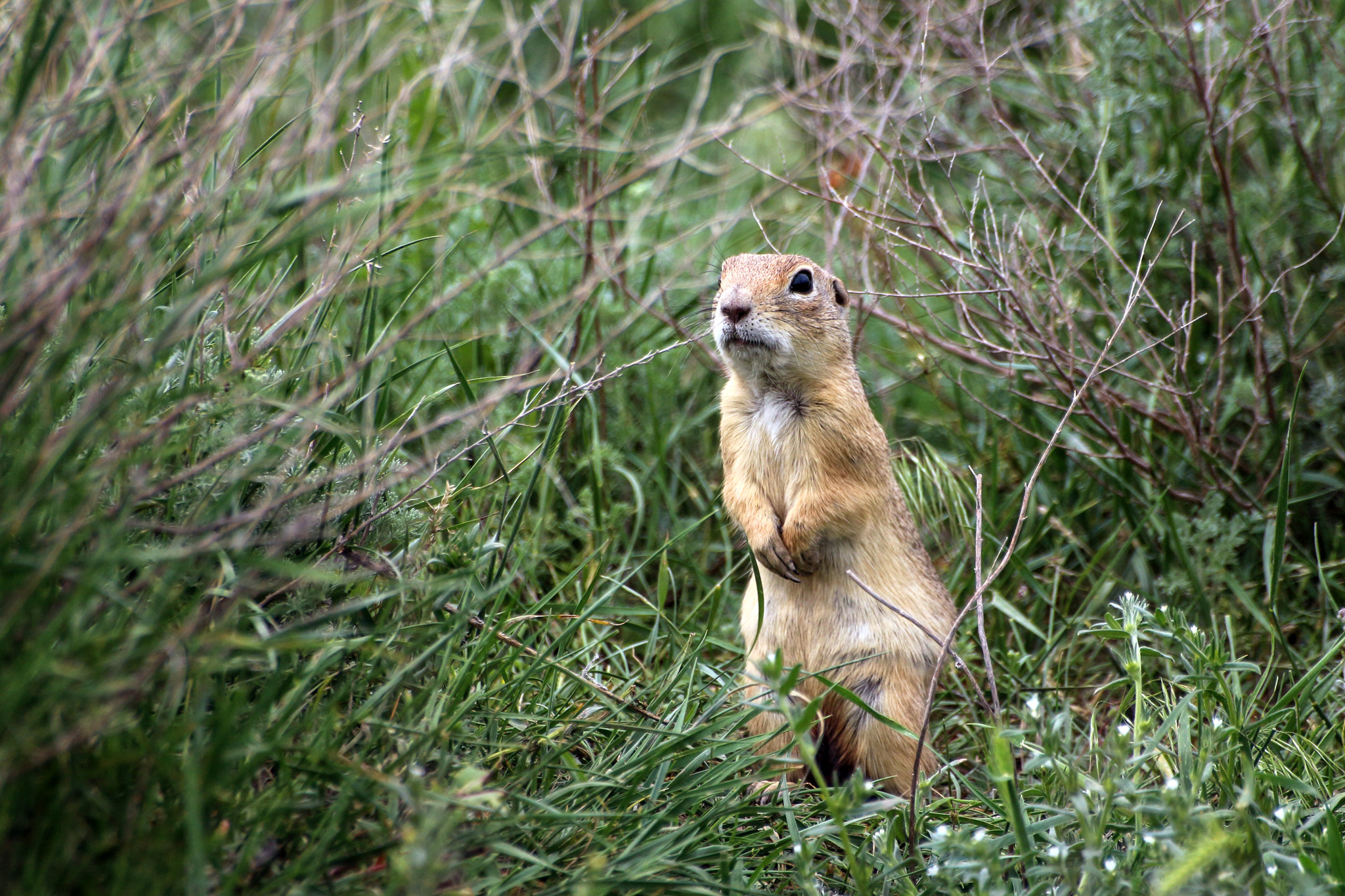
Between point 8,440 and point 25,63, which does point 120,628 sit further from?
point 25,63

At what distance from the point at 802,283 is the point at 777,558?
0.88 meters

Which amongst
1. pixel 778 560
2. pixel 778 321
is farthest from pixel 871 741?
pixel 778 321

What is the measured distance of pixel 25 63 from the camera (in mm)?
1985

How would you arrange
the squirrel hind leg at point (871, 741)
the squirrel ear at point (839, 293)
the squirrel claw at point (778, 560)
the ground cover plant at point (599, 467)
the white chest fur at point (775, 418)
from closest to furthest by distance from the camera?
1. the ground cover plant at point (599, 467)
2. the squirrel hind leg at point (871, 741)
3. the squirrel claw at point (778, 560)
4. the white chest fur at point (775, 418)
5. the squirrel ear at point (839, 293)

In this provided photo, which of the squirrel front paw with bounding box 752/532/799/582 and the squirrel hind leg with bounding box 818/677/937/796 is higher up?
the squirrel front paw with bounding box 752/532/799/582

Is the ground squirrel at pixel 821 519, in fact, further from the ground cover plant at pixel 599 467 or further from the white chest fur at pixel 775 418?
the ground cover plant at pixel 599 467

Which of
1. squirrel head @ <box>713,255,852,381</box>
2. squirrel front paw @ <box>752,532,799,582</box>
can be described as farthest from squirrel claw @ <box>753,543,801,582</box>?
squirrel head @ <box>713,255,852,381</box>

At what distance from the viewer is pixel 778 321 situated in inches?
136

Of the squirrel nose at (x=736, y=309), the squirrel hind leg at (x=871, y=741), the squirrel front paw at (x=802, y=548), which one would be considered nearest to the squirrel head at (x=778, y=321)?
the squirrel nose at (x=736, y=309)

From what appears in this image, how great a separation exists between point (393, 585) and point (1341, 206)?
354cm

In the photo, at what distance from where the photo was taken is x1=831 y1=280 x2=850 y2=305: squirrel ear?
12.5 ft

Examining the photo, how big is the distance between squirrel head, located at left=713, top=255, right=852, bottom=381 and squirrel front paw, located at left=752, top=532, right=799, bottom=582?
0.54 metres

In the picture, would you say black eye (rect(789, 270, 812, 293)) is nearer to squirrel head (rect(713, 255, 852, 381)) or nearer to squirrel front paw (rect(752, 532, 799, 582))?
squirrel head (rect(713, 255, 852, 381))

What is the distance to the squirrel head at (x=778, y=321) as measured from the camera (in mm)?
3420
